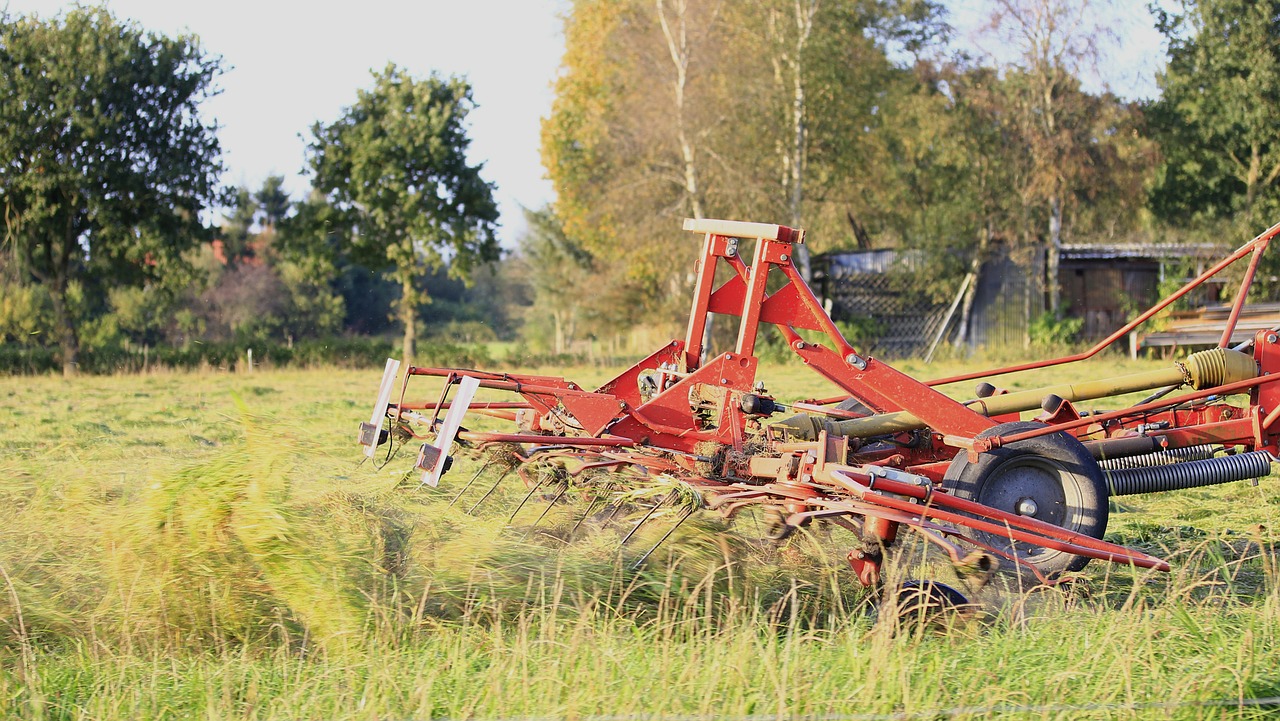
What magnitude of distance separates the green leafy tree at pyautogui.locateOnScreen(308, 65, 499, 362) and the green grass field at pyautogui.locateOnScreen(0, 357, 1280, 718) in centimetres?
2430

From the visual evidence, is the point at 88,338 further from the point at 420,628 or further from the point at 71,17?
the point at 420,628

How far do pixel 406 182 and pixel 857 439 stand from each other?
2486 cm

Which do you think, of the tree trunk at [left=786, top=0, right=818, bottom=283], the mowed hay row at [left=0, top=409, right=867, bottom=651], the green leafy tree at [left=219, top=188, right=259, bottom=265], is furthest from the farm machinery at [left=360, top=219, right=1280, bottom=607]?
the green leafy tree at [left=219, top=188, right=259, bottom=265]

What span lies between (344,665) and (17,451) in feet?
24.1

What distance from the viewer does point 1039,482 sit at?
597 centimetres

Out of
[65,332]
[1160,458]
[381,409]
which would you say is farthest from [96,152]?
[1160,458]

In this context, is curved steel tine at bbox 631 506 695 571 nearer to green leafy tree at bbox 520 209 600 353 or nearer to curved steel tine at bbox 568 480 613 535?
curved steel tine at bbox 568 480 613 535

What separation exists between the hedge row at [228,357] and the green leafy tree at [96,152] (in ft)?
2.01

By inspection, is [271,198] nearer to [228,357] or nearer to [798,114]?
[228,357]

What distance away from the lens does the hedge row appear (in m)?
24.7

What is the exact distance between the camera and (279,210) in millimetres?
51688

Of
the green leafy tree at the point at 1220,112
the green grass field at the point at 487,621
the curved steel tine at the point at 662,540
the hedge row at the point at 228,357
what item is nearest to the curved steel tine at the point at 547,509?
the green grass field at the point at 487,621

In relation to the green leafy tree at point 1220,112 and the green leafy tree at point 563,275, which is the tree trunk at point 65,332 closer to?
the green leafy tree at point 563,275

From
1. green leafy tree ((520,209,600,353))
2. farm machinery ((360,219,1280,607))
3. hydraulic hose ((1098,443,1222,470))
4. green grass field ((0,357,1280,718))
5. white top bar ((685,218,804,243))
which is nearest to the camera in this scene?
green grass field ((0,357,1280,718))
